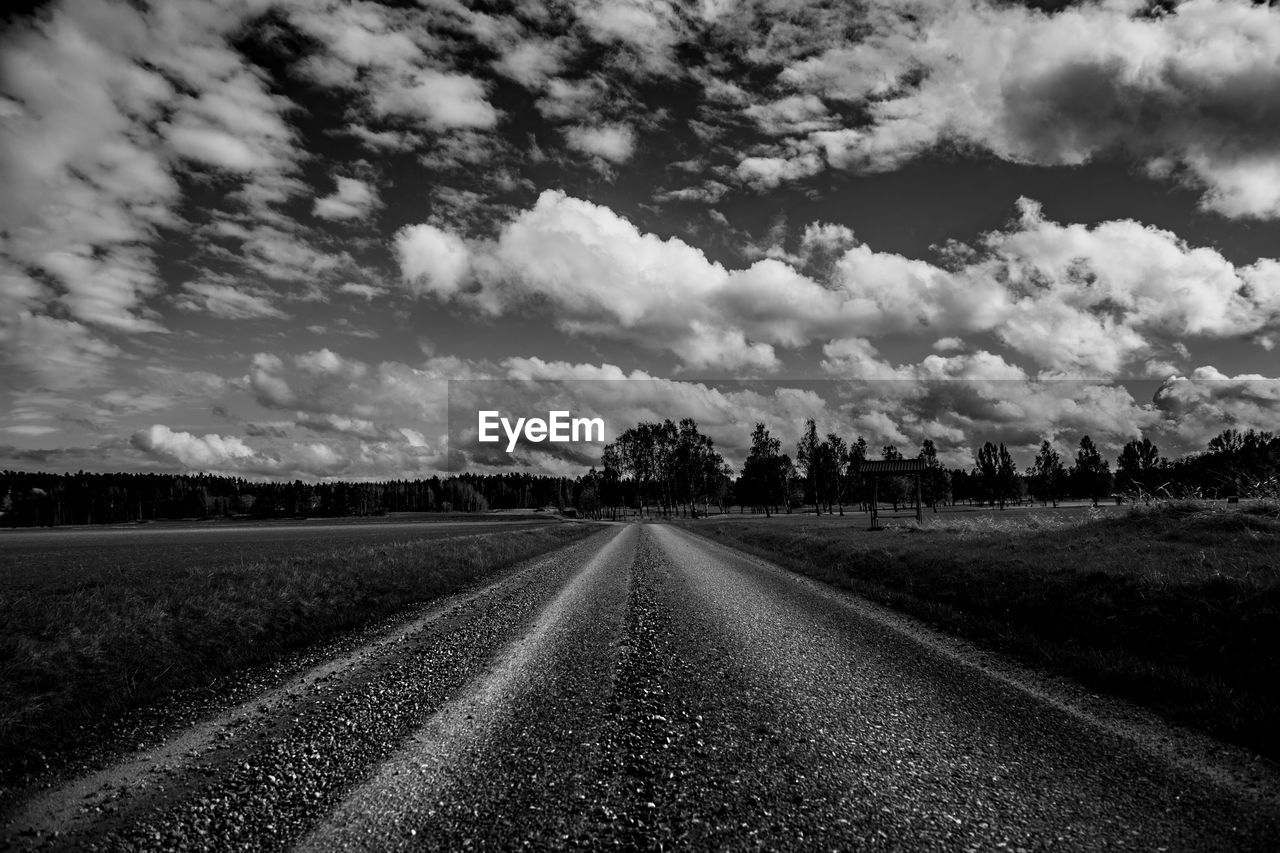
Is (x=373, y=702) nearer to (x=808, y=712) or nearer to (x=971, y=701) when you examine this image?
(x=808, y=712)

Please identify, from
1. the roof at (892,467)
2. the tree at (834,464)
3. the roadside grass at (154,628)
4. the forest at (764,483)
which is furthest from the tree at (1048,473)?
the roadside grass at (154,628)

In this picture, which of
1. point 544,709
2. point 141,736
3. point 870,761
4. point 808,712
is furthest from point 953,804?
point 141,736

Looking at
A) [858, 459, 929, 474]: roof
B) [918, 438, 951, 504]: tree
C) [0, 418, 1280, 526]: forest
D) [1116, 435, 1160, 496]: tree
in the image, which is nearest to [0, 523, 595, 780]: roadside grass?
[858, 459, 929, 474]: roof

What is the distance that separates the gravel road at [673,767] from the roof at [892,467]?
38.3 metres

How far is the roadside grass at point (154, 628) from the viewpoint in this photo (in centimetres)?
816

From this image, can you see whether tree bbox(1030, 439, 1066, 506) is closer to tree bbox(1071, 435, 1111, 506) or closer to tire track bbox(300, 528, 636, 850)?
tree bbox(1071, 435, 1111, 506)

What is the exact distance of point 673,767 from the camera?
537cm

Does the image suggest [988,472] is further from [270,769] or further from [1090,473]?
[270,769]

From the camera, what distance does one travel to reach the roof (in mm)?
45688

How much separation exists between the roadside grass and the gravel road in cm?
226

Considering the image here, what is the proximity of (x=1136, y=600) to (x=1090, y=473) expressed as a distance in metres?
163

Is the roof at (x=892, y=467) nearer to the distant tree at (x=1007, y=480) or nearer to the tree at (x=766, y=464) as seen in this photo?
the tree at (x=766, y=464)

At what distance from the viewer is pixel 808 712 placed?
671 centimetres

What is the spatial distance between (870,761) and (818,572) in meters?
16.4
